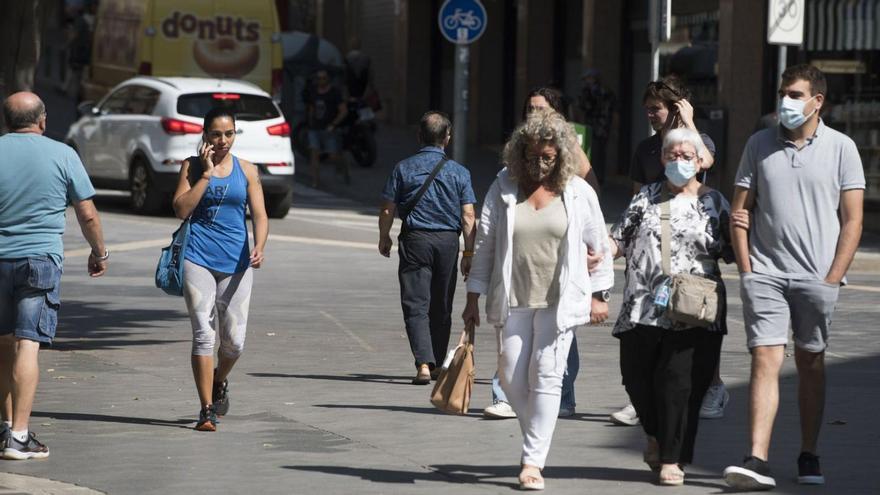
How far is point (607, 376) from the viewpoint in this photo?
37.0 ft

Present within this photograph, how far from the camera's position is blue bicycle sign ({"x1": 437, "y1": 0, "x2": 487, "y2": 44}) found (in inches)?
886

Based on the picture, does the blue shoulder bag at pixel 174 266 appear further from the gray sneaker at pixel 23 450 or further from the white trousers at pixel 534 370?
the white trousers at pixel 534 370

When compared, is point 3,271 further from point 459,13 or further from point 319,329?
point 459,13

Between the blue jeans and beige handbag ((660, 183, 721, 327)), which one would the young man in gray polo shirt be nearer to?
beige handbag ((660, 183, 721, 327))

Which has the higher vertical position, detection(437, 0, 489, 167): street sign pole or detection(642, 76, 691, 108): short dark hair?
detection(642, 76, 691, 108): short dark hair

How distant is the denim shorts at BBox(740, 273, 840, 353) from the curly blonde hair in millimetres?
830

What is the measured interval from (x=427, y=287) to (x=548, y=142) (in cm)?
349

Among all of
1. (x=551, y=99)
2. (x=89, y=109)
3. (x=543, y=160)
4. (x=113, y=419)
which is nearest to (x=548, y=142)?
(x=543, y=160)

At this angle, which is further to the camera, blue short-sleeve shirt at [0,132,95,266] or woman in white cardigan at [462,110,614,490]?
blue short-sleeve shirt at [0,132,95,266]

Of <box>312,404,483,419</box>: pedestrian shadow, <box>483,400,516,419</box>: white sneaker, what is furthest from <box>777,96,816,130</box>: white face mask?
<box>312,404,483,419</box>: pedestrian shadow

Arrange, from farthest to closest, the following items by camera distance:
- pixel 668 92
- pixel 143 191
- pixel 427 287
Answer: pixel 143 191 < pixel 427 287 < pixel 668 92

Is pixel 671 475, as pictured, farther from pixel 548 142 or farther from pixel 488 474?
pixel 548 142

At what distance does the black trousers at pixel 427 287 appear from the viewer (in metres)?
11.0

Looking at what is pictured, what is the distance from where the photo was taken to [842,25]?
2297 cm
